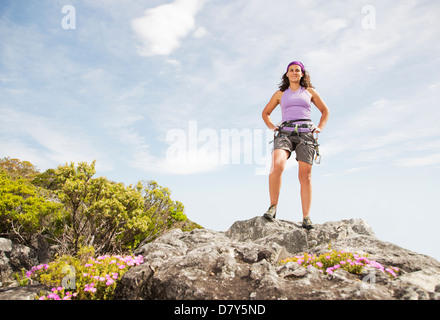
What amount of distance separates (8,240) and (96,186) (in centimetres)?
355

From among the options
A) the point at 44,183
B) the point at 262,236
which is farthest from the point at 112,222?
the point at 44,183

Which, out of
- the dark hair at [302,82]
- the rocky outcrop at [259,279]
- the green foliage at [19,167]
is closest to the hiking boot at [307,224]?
the rocky outcrop at [259,279]

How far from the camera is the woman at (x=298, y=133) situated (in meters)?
7.88

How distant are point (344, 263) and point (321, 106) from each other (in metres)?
4.65

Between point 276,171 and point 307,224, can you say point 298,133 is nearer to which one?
point 276,171

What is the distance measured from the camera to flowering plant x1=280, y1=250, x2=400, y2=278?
15.5 feet

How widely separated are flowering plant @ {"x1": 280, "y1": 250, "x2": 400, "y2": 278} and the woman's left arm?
378cm

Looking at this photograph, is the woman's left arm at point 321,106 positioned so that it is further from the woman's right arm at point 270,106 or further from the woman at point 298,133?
the woman's right arm at point 270,106

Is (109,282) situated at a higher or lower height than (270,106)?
lower

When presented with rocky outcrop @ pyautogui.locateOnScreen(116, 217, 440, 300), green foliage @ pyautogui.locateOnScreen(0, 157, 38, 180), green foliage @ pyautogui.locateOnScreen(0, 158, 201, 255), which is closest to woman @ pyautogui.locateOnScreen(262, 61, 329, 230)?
rocky outcrop @ pyautogui.locateOnScreen(116, 217, 440, 300)

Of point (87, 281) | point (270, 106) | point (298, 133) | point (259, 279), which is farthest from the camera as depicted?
point (270, 106)

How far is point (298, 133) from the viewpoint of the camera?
7.90 meters

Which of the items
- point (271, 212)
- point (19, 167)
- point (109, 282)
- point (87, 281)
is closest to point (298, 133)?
point (271, 212)

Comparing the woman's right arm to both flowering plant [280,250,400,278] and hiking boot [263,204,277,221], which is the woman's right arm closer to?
hiking boot [263,204,277,221]
